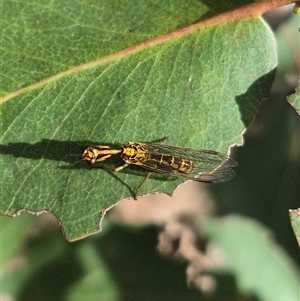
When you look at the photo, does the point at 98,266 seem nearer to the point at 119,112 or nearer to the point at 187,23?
the point at 119,112

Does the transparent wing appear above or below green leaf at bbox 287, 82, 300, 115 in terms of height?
below

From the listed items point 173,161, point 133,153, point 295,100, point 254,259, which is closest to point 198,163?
point 173,161

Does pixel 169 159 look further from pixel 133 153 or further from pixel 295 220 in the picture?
pixel 295 220

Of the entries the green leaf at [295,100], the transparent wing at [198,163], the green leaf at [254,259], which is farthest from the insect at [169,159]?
the green leaf at [254,259]

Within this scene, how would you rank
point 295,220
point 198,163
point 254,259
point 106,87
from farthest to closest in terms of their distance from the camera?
point 254,259, point 198,163, point 106,87, point 295,220

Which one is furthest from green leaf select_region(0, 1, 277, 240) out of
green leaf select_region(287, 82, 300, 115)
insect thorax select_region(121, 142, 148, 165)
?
green leaf select_region(287, 82, 300, 115)

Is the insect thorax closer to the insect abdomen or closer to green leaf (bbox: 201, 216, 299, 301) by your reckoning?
the insect abdomen

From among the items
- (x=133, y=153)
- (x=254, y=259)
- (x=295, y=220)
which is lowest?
(x=295, y=220)
